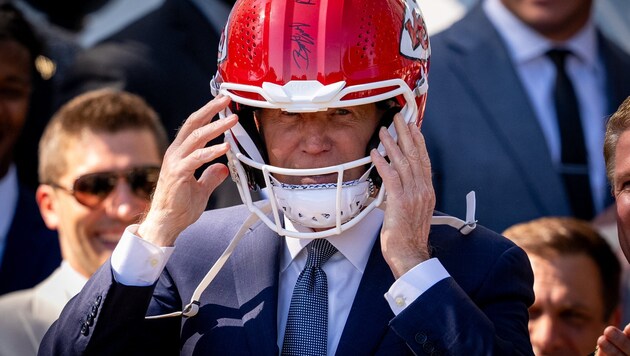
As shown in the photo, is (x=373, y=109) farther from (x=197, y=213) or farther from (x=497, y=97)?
(x=497, y=97)

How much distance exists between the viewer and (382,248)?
3119mm

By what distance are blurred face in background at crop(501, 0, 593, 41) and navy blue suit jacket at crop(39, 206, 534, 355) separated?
2208 mm

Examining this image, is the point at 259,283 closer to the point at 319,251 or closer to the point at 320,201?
the point at 319,251

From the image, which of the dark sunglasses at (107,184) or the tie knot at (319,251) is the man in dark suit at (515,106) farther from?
the tie knot at (319,251)

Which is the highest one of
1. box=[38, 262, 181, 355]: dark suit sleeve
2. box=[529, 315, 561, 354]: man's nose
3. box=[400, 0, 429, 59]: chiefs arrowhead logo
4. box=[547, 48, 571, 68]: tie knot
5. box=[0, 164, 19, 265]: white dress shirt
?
box=[400, 0, 429, 59]: chiefs arrowhead logo

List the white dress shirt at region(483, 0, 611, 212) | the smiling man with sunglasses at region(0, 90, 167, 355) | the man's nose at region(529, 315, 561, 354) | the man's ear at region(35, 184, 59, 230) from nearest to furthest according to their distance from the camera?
the man's nose at region(529, 315, 561, 354) → the smiling man with sunglasses at region(0, 90, 167, 355) → the man's ear at region(35, 184, 59, 230) → the white dress shirt at region(483, 0, 611, 212)

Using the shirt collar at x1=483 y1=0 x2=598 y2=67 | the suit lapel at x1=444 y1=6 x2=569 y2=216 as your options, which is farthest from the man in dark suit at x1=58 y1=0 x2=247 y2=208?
the shirt collar at x1=483 y1=0 x2=598 y2=67

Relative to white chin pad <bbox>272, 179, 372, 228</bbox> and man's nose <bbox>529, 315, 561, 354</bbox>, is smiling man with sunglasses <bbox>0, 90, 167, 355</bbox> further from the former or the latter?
white chin pad <bbox>272, 179, 372, 228</bbox>

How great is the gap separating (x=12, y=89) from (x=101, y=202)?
1.02 m

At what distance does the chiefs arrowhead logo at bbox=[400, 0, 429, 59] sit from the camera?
130 inches

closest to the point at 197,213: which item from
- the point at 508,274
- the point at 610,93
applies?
the point at 508,274

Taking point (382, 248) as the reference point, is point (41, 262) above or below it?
below

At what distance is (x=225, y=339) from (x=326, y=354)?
250 mm

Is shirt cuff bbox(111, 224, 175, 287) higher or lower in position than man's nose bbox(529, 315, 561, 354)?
higher
